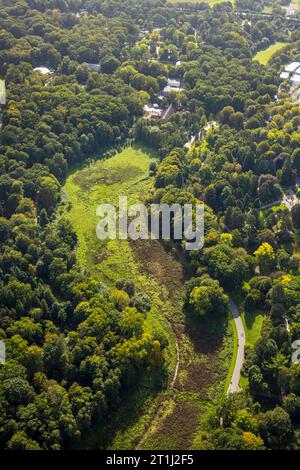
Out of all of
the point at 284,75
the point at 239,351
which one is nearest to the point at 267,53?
the point at 284,75

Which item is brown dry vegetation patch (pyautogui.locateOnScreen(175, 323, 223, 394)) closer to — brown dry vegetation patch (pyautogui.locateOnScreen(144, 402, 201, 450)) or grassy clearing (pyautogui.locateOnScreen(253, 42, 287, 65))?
brown dry vegetation patch (pyautogui.locateOnScreen(144, 402, 201, 450))

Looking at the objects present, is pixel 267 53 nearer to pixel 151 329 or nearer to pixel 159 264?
pixel 159 264

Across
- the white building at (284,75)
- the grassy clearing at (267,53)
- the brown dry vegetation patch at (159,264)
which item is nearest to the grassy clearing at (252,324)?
the brown dry vegetation patch at (159,264)

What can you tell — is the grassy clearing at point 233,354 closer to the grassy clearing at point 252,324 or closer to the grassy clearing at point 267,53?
the grassy clearing at point 252,324

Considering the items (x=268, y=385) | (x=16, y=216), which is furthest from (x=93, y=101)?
(x=268, y=385)
